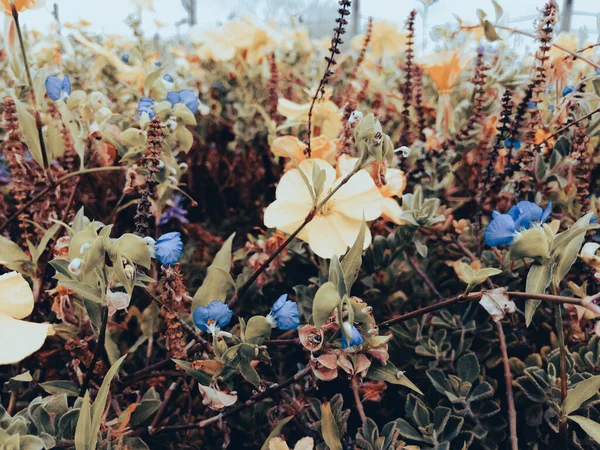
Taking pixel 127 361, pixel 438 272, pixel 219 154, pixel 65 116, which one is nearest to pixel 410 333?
pixel 438 272

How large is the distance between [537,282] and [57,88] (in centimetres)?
68

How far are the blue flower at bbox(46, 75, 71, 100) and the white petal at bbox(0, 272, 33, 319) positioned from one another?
32cm

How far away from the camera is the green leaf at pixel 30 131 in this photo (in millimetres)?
619

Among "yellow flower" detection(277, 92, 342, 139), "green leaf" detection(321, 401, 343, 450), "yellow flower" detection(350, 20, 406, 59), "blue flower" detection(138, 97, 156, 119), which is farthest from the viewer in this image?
"yellow flower" detection(350, 20, 406, 59)

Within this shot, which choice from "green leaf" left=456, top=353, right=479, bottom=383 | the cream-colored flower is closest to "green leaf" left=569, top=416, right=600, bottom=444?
"green leaf" left=456, top=353, right=479, bottom=383

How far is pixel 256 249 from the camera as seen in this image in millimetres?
759

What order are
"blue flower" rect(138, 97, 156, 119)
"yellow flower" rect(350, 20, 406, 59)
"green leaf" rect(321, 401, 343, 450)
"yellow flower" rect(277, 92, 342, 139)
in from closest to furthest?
"green leaf" rect(321, 401, 343, 450) < "blue flower" rect(138, 97, 156, 119) < "yellow flower" rect(277, 92, 342, 139) < "yellow flower" rect(350, 20, 406, 59)

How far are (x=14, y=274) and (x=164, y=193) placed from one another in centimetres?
27

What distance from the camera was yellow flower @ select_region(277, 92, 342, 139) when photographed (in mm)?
853

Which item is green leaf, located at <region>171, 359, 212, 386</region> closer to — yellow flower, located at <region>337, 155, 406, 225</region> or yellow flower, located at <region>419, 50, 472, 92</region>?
yellow flower, located at <region>337, 155, 406, 225</region>

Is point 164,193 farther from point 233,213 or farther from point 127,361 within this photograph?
point 233,213

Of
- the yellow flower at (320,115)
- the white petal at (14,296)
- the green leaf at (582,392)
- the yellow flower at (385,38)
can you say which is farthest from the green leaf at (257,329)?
the yellow flower at (385,38)

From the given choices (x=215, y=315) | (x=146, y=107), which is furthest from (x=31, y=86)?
(x=215, y=315)

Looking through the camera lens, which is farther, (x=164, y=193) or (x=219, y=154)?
(x=219, y=154)
